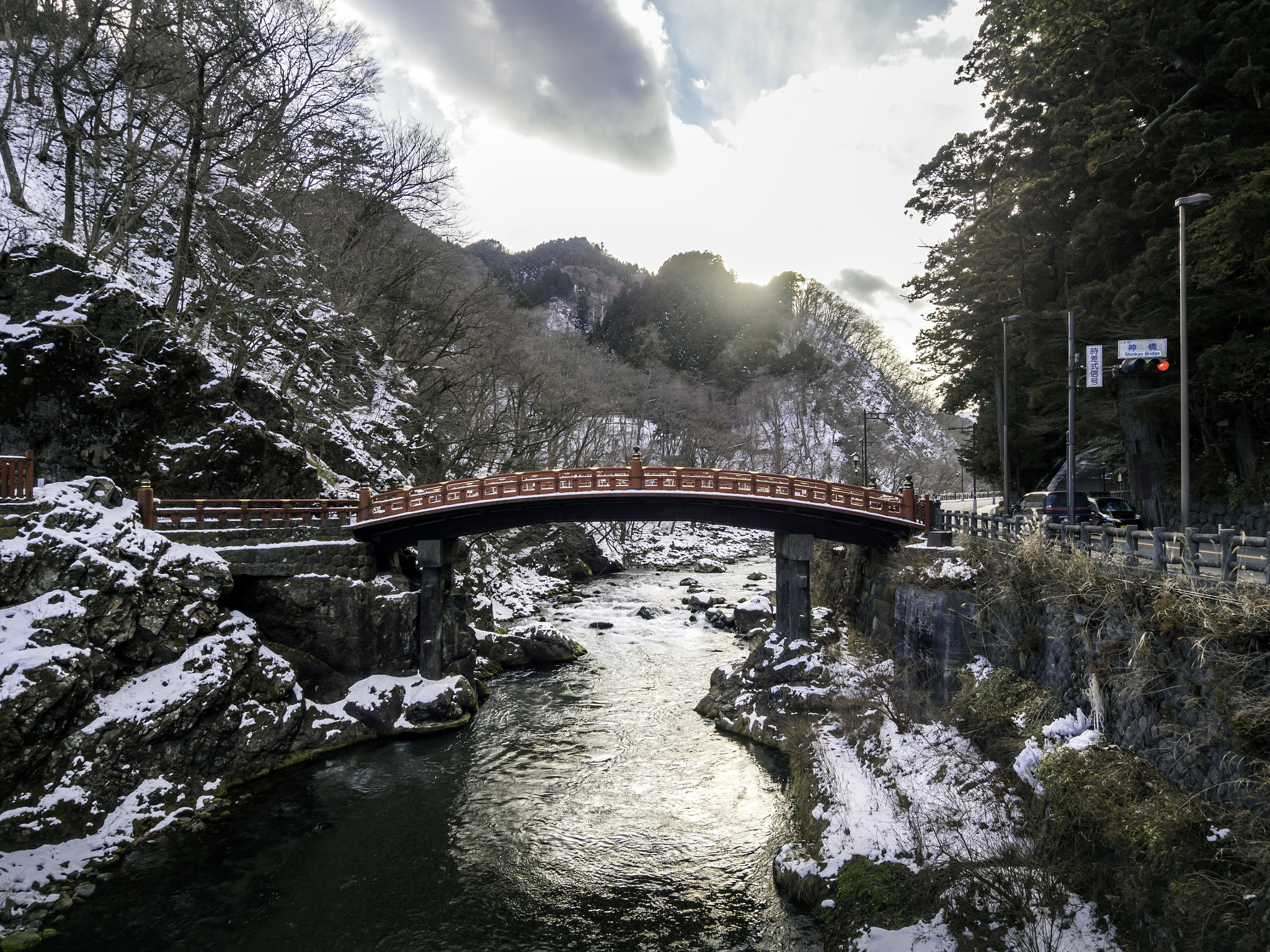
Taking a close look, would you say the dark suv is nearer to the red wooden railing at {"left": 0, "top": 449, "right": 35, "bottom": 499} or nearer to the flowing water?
the flowing water

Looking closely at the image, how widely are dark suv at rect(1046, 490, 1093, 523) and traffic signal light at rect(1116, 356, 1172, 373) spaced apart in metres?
4.53

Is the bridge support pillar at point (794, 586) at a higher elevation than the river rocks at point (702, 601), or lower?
higher

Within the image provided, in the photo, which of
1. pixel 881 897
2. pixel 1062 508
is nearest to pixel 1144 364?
pixel 1062 508

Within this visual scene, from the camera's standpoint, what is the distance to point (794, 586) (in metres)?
21.8

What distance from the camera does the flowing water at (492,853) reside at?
10930 millimetres

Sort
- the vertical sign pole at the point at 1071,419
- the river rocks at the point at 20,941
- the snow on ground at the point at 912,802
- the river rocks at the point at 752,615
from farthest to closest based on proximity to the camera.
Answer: the river rocks at the point at 752,615
the vertical sign pole at the point at 1071,419
the snow on ground at the point at 912,802
the river rocks at the point at 20,941

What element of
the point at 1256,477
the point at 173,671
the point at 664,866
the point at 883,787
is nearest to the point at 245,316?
the point at 173,671

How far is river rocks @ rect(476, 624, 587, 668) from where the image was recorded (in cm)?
2608

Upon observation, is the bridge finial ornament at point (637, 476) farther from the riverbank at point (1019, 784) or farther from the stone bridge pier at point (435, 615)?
the riverbank at point (1019, 784)

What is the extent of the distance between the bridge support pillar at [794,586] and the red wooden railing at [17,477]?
20.2m

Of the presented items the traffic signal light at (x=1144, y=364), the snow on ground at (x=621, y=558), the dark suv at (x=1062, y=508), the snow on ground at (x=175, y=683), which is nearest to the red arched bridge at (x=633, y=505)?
the dark suv at (x=1062, y=508)

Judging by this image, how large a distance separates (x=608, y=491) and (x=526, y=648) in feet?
27.9

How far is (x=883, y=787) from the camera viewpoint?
45.1ft

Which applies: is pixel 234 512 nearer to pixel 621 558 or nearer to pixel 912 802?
pixel 912 802
